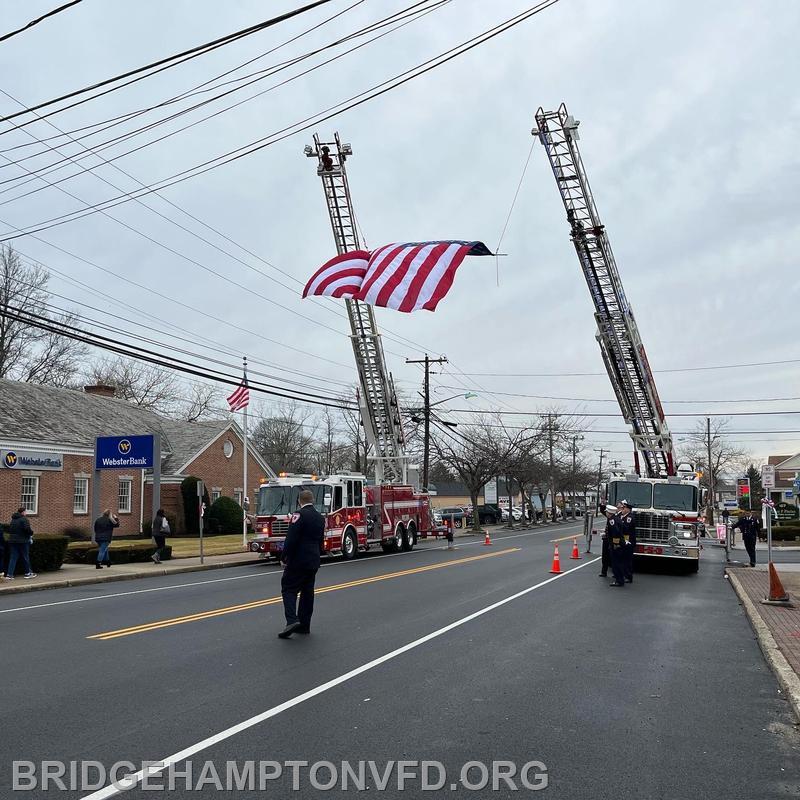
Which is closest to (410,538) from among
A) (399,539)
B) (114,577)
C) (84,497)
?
(399,539)

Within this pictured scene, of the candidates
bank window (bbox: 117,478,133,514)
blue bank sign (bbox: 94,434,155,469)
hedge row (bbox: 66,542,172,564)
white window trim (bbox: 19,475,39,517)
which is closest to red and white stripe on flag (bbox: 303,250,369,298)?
blue bank sign (bbox: 94,434,155,469)

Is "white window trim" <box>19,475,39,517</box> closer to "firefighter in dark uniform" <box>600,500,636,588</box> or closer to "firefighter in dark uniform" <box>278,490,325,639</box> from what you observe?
"firefighter in dark uniform" <box>600,500,636,588</box>

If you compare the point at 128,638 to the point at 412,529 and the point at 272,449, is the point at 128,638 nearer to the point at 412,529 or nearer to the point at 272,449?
the point at 412,529

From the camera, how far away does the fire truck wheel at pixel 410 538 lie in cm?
3014

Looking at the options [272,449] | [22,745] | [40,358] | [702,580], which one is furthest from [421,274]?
[272,449]

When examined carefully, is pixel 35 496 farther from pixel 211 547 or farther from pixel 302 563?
pixel 302 563

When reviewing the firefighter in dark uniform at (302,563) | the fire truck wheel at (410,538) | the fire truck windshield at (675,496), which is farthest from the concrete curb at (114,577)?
the fire truck windshield at (675,496)

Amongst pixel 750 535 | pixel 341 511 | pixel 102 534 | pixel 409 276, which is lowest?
pixel 750 535

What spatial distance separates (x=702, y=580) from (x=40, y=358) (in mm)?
41404

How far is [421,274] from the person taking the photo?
732 inches

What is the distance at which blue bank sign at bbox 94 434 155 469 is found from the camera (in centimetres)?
2611

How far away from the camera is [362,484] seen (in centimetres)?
2639

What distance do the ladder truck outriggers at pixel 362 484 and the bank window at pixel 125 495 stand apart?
1401 cm

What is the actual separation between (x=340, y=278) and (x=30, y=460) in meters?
16.9
